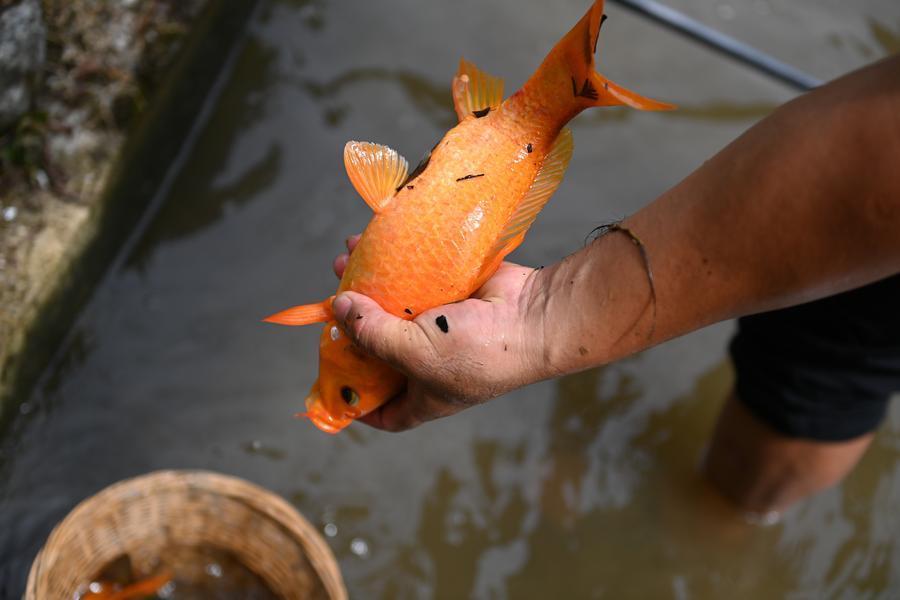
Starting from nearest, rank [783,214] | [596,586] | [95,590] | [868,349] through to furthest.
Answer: [783,214]
[868,349]
[95,590]
[596,586]

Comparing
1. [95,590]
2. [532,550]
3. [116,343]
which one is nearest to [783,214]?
[532,550]

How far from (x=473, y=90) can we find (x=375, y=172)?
12.5 inches

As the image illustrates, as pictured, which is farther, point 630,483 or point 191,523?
point 630,483

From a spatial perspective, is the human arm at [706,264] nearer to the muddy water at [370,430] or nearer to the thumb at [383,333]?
the thumb at [383,333]

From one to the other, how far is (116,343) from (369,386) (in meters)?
1.67

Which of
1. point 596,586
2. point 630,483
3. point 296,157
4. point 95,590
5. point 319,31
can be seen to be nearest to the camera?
point 95,590

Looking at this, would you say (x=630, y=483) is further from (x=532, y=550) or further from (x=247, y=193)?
(x=247, y=193)

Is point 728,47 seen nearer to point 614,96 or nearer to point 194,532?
point 614,96

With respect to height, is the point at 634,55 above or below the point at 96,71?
above

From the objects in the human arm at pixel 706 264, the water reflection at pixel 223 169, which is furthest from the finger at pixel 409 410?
the water reflection at pixel 223 169

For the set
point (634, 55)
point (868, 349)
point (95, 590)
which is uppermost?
point (868, 349)

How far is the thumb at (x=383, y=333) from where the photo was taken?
1.67 meters

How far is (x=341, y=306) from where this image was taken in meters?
1.75

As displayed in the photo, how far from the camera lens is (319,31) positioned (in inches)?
157
